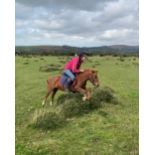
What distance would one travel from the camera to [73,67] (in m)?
8.48

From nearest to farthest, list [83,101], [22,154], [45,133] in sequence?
[22,154] → [45,133] → [83,101]

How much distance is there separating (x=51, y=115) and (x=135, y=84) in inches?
72.9

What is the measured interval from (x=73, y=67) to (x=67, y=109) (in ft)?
2.71

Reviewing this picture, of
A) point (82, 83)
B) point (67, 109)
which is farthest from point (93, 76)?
point (67, 109)

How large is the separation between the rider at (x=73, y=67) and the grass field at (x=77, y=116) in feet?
0.79

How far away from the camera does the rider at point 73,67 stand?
844 cm

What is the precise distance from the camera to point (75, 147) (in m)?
7.62

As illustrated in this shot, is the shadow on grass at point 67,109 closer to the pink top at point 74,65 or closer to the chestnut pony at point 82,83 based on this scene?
the chestnut pony at point 82,83

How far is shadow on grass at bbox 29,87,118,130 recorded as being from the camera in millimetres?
8219

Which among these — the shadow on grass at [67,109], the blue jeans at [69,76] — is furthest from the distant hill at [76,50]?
the shadow on grass at [67,109]

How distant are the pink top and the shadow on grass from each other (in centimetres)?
52
